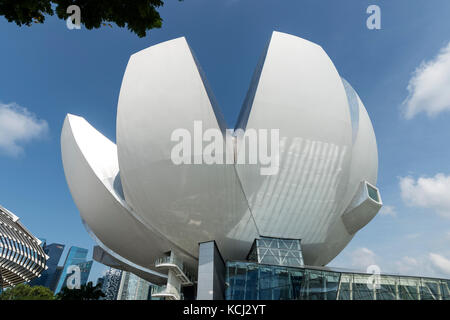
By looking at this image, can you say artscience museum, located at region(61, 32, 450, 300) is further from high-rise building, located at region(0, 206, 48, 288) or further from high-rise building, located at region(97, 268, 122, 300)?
high-rise building, located at region(97, 268, 122, 300)

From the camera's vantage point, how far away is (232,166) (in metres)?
17.5

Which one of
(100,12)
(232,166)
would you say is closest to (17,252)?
(232,166)

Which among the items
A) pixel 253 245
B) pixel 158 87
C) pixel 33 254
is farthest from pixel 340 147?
pixel 33 254

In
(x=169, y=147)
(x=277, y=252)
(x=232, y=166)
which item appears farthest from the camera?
(x=277, y=252)

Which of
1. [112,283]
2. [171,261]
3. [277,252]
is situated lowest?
[171,261]

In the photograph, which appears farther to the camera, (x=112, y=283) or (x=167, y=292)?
(x=112, y=283)

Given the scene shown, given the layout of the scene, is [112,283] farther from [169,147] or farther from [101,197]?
[169,147]

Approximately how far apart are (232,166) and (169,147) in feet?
13.4

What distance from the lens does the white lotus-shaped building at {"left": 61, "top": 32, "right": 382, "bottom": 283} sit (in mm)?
17453

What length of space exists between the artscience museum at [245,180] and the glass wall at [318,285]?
5 cm

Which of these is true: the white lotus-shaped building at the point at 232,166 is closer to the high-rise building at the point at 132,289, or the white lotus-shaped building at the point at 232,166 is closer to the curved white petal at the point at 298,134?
the curved white petal at the point at 298,134

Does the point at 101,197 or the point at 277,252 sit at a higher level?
the point at 101,197

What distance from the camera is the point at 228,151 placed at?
57.3ft
